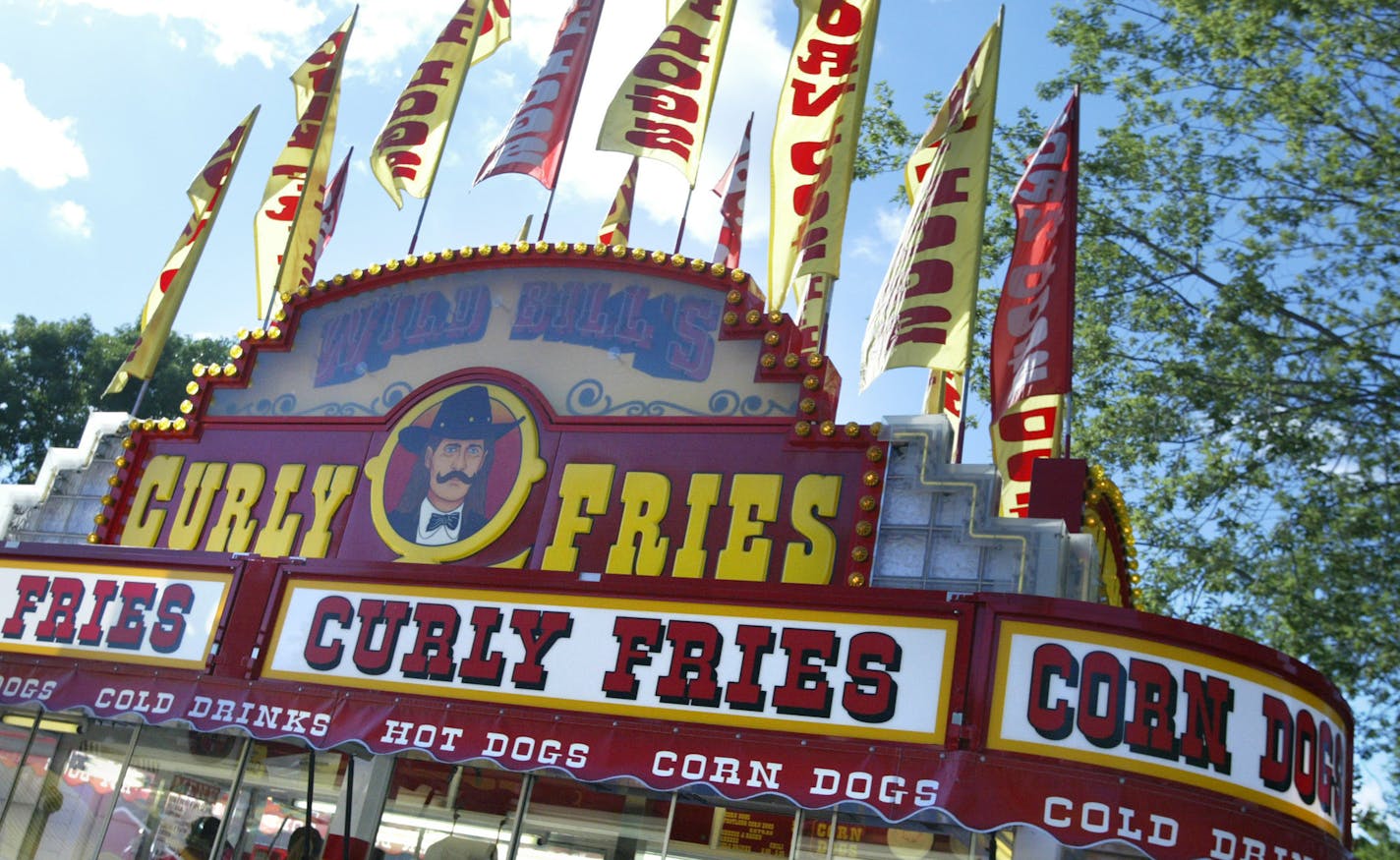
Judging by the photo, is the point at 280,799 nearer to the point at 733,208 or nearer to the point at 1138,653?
the point at 1138,653

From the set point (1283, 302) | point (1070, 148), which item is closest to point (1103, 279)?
point (1283, 302)

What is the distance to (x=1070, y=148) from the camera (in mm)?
12547

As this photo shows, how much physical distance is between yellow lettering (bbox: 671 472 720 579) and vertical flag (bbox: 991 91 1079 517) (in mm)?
2750

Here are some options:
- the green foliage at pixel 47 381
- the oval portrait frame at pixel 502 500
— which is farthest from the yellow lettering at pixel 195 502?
the green foliage at pixel 47 381

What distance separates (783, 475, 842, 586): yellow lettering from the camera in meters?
11.5

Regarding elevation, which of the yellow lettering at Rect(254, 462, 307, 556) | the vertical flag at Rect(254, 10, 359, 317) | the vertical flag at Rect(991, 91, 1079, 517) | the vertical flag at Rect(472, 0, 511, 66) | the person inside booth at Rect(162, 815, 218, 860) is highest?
the vertical flag at Rect(472, 0, 511, 66)

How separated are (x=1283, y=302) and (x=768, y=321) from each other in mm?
11942

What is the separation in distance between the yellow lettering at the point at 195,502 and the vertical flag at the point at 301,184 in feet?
11.6

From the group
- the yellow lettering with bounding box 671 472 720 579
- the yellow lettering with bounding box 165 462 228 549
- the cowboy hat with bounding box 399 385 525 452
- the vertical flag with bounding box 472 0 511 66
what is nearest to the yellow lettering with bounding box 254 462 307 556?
the yellow lettering with bounding box 165 462 228 549

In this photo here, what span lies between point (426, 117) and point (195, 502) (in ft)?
19.9

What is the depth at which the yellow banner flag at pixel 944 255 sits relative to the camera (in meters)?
11.6

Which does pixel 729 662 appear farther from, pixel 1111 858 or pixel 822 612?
pixel 1111 858

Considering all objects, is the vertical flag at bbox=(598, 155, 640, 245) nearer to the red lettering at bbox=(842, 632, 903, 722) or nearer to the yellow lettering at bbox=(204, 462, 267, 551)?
the yellow lettering at bbox=(204, 462, 267, 551)

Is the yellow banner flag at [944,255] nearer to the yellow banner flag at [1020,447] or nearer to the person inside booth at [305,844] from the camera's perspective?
the yellow banner flag at [1020,447]
